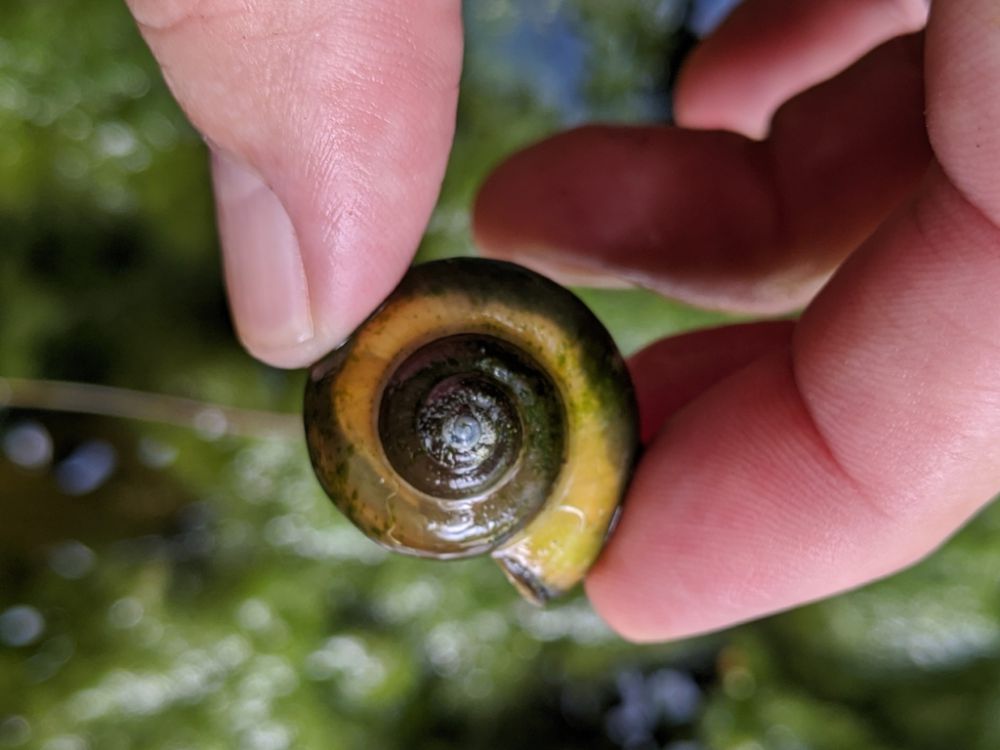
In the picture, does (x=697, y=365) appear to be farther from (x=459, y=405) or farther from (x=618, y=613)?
(x=459, y=405)

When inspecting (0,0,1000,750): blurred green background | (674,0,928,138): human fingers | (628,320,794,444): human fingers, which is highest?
(674,0,928,138): human fingers

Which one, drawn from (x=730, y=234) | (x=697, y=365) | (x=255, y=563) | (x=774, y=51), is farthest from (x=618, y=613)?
(x=774, y=51)

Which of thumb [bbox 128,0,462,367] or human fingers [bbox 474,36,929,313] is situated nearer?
thumb [bbox 128,0,462,367]

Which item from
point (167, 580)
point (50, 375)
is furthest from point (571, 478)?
point (50, 375)

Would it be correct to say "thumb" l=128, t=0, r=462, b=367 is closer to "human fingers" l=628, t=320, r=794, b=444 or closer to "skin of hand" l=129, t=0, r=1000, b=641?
"skin of hand" l=129, t=0, r=1000, b=641

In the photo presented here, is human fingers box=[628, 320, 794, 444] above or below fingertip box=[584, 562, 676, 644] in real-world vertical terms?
above

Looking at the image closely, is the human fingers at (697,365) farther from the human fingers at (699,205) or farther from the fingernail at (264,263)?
the fingernail at (264,263)

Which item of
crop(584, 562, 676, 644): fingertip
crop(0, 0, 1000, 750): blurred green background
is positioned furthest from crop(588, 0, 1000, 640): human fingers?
crop(0, 0, 1000, 750): blurred green background
